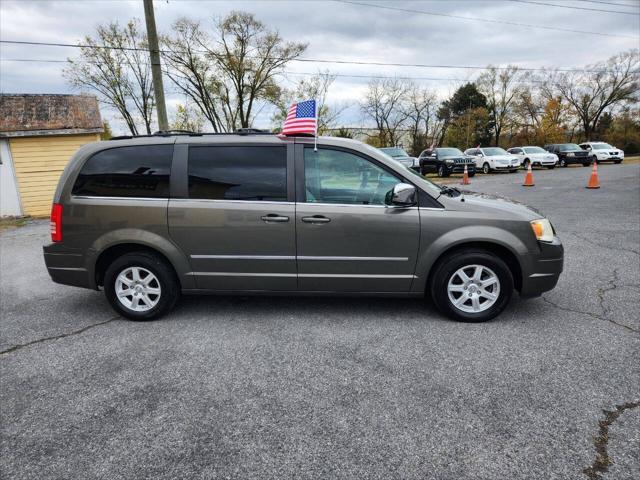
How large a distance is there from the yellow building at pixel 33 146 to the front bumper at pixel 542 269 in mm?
15120

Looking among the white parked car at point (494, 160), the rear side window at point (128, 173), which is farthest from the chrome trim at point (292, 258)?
the white parked car at point (494, 160)

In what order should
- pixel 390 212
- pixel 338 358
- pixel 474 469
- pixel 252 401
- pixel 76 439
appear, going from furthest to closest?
1. pixel 390 212
2. pixel 338 358
3. pixel 252 401
4. pixel 76 439
5. pixel 474 469

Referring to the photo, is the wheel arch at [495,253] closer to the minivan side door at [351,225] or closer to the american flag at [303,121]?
the minivan side door at [351,225]

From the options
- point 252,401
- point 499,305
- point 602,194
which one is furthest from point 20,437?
point 602,194

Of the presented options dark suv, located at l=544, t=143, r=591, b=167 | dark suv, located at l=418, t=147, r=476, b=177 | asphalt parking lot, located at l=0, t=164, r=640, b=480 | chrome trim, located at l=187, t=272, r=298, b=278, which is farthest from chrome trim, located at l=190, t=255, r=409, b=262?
dark suv, located at l=544, t=143, r=591, b=167

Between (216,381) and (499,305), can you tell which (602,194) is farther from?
(216,381)

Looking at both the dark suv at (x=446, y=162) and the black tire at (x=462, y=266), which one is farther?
the dark suv at (x=446, y=162)

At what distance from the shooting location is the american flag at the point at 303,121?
376cm

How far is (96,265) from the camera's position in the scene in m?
3.96

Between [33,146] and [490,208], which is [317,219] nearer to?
[490,208]

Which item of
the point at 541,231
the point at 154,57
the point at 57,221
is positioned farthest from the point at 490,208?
the point at 154,57

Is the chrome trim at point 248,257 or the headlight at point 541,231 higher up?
the headlight at point 541,231

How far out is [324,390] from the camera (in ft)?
8.92

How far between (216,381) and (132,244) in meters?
1.82
